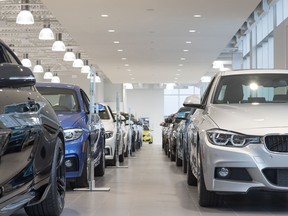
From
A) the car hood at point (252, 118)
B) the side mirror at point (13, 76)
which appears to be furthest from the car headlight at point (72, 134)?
the side mirror at point (13, 76)

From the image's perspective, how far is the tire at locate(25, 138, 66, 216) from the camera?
4969mm

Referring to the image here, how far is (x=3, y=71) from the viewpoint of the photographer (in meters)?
3.52

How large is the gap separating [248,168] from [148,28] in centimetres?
1247

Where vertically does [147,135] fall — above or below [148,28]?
below

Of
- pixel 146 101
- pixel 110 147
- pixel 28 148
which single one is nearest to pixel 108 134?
pixel 110 147

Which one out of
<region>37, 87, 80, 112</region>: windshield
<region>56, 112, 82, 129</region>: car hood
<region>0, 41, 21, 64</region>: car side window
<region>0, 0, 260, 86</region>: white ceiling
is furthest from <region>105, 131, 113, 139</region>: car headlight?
<region>0, 41, 21, 64</region>: car side window

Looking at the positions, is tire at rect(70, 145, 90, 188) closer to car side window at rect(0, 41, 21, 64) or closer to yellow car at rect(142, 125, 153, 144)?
car side window at rect(0, 41, 21, 64)

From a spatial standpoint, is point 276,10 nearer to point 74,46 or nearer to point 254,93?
point 74,46

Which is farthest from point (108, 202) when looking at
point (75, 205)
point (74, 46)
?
point (74, 46)

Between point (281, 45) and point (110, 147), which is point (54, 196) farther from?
point (281, 45)

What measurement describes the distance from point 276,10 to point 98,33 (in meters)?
5.61

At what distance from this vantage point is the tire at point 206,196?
19.8ft

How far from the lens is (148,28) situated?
17.6 meters

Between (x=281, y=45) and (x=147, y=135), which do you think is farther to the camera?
(x=147, y=135)
